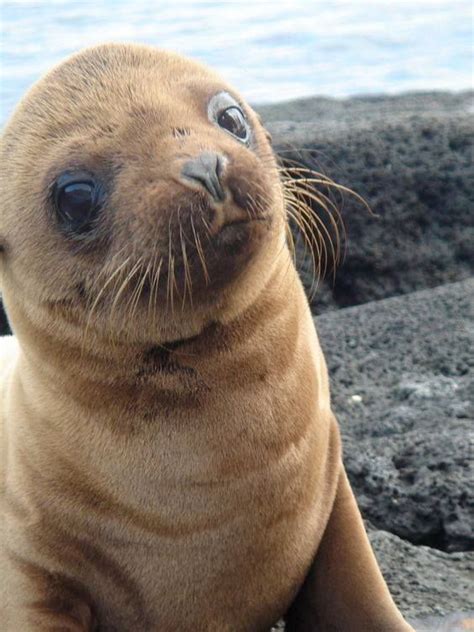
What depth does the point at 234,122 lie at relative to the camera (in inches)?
151

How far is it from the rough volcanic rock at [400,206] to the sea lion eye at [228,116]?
3.89 meters

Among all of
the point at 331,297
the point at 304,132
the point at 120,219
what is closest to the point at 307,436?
the point at 120,219

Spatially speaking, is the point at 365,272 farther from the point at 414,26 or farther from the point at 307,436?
the point at 414,26

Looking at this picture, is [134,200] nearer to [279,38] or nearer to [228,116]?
[228,116]

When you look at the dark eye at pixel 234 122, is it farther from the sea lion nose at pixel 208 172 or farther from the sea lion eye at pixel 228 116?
the sea lion nose at pixel 208 172

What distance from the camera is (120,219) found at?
11.5 ft

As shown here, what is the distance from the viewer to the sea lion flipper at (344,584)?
4.10 m

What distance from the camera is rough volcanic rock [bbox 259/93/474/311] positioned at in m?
7.88

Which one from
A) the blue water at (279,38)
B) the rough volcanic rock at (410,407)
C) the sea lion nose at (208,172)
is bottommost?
the blue water at (279,38)

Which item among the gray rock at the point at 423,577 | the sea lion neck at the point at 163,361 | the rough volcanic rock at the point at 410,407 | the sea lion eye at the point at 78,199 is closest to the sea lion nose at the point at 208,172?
the sea lion eye at the point at 78,199

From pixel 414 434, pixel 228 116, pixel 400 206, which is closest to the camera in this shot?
pixel 228 116

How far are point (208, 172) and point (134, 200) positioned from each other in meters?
0.25

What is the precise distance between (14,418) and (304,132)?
5125mm

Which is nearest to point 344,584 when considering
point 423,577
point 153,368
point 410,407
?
point 423,577
